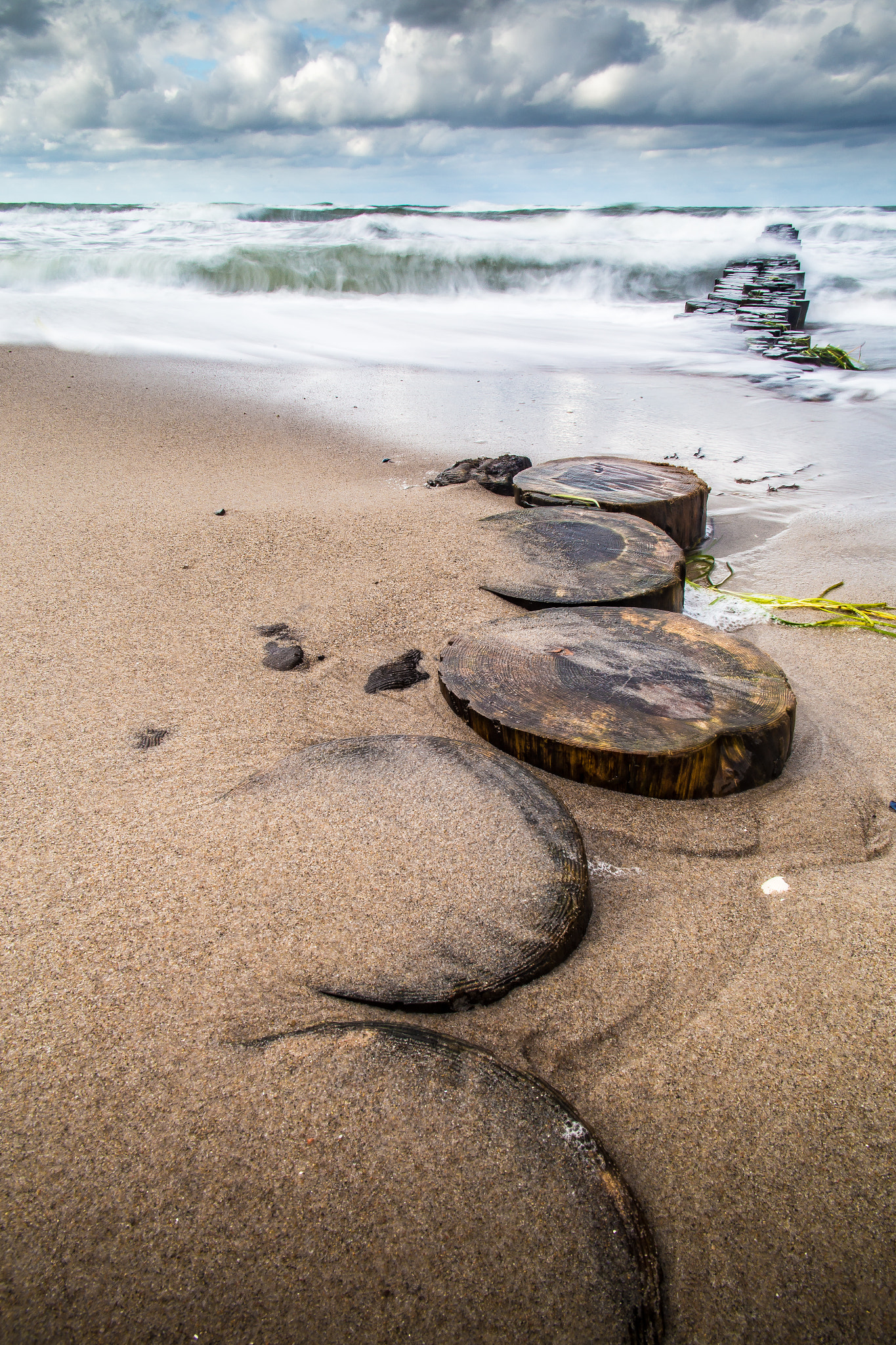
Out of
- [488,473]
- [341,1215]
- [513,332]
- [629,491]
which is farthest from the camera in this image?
[513,332]

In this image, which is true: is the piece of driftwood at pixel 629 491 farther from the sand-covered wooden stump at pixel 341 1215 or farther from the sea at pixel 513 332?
the sand-covered wooden stump at pixel 341 1215

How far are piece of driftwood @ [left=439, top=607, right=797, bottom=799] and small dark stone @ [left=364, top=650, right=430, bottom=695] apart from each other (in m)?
0.23

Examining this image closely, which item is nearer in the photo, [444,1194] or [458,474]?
[444,1194]

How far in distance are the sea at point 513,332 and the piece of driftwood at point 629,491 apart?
638mm

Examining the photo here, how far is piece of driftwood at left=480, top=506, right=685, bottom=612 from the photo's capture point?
109 inches

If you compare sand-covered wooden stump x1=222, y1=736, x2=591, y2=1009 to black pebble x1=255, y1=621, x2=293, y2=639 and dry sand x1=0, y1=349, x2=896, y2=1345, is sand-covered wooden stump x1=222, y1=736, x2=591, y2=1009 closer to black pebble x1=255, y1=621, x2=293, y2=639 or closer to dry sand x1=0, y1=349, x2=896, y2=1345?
dry sand x1=0, y1=349, x2=896, y2=1345

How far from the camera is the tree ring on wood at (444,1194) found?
3.32 ft

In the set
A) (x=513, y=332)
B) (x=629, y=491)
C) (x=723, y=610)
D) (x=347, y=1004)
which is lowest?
(x=723, y=610)

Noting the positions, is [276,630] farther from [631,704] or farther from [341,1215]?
[341,1215]

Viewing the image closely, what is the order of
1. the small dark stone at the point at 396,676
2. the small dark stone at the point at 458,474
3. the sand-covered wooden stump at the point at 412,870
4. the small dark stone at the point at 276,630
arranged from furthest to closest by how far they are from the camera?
the small dark stone at the point at 458,474 → the small dark stone at the point at 276,630 → the small dark stone at the point at 396,676 → the sand-covered wooden stump at the point at 412,870

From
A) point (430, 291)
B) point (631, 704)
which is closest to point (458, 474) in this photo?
point (631, 704)

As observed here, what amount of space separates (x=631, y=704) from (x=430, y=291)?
15685 mm

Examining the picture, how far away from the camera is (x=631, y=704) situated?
2027 mm

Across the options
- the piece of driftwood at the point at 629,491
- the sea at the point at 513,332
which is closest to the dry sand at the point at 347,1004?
the piece of driftwood at the point at 629,491
